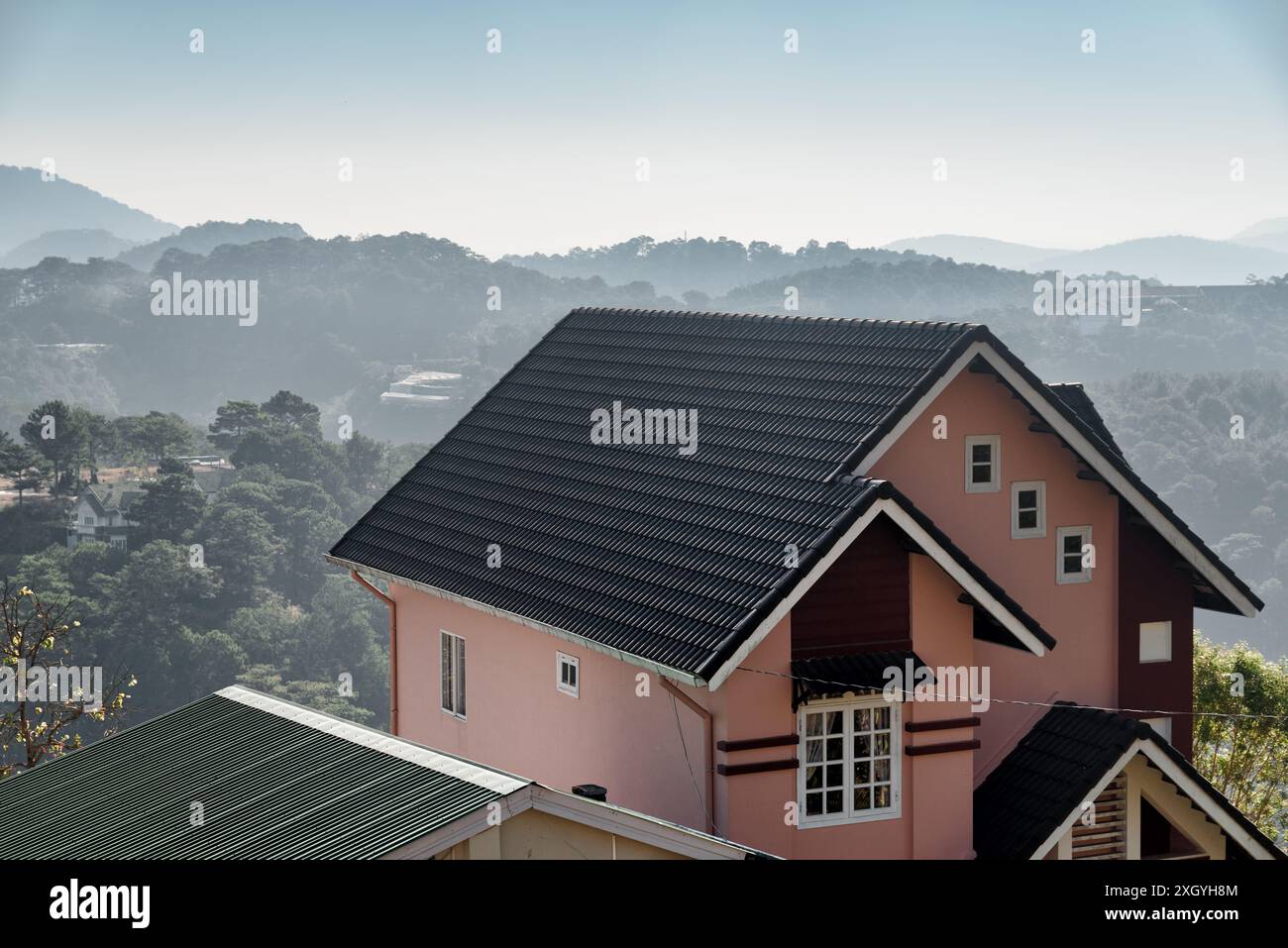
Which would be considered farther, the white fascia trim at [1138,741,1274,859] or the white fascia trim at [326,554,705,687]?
the white fascia trim at [1138,741,1274,859]

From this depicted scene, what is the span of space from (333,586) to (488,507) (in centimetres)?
8779

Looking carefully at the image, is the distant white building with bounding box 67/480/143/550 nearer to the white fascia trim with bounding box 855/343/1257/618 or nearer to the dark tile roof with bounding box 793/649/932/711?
the white fascia trim with bounding box 855/343/1257/618

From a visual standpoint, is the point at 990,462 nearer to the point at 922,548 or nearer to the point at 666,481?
the point at 922,548

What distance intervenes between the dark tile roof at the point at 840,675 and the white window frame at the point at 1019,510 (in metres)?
3.23

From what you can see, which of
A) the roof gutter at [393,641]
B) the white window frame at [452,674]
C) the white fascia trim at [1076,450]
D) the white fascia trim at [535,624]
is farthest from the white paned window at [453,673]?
the white fascia trim at [1076,450]

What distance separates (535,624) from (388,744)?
182 inches

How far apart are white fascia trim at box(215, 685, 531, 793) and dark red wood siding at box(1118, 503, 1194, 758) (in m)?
9.60

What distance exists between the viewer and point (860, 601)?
16.3m

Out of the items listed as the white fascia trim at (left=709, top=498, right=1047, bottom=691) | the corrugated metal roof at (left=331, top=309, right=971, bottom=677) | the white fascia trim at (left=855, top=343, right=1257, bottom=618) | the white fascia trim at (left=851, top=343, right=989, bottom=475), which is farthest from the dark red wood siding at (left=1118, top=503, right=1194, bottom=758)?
the corrugated metal roof at (left=331, top=309, right=971, bottom=677)

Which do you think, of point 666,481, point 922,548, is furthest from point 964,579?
point 666,481

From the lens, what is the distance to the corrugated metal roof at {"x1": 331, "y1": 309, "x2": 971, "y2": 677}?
1622 cm

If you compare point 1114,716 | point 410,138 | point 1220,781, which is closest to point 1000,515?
point 1114,716
